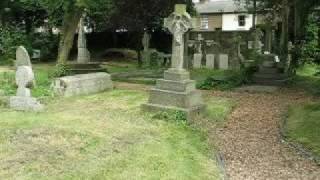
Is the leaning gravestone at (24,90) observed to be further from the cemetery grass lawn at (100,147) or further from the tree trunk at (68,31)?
the tree trunk at (68,31)

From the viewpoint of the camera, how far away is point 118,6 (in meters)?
26.5

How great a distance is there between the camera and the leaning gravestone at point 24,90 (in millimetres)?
12094

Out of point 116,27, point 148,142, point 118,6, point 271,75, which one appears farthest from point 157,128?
point 116,27

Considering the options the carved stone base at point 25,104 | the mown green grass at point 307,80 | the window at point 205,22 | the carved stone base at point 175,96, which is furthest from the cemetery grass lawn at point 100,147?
the window at point 205,22

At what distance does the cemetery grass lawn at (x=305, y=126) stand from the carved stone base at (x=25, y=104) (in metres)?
5.88

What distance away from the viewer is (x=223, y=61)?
2525 centimetres

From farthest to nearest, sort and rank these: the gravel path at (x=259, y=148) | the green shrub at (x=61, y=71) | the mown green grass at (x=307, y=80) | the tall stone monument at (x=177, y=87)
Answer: the green shrub at (x=61, y=71), the mown green grass at (x=307, y=80), the tall stone monument at (x=177, y=87), the gravel path at (x=259, y=148)

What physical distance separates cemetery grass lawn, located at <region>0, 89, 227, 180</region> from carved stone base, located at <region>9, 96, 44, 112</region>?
9.5 inches

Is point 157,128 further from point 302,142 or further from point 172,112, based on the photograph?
point 302,142

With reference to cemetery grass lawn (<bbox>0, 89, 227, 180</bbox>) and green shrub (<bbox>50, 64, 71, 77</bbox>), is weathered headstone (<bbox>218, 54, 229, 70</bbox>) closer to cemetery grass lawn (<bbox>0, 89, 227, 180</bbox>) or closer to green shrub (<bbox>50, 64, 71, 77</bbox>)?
green shrub (<bbox>50, 64, 71, 77</bbox>)

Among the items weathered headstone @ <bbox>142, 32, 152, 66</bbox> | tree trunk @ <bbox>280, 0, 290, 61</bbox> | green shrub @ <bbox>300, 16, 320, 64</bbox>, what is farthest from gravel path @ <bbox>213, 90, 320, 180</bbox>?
weathered headstone @ <bbox>142, 32, 152, 66</bbox>

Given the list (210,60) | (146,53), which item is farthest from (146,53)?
(210,60)

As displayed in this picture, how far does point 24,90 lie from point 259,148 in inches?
235

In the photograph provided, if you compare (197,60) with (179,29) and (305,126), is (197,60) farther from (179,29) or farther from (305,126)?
(305,126)
